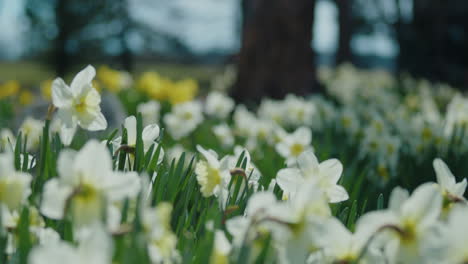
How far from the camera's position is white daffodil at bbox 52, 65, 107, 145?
1188 millimetres

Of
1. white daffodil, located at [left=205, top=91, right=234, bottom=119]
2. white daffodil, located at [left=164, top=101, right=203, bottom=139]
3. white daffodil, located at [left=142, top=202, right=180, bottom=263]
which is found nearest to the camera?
white daffodil, located at [left=142, top=202, right=180, bottom=263]

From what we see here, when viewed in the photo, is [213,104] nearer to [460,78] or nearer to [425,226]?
[425,226]

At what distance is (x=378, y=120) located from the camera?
2598 mm

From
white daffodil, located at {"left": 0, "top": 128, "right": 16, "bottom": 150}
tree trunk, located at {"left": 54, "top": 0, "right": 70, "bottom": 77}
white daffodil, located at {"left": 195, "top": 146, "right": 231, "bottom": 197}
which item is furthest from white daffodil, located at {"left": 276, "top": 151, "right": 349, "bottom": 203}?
tree trunk, located at {"left": 54, "top": 0, "right": 70, "bottom": 77}

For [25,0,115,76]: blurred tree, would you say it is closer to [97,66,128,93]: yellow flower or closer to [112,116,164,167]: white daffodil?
[97,66,128,93]: yellow flower

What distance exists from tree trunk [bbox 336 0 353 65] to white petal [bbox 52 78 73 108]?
10.1m

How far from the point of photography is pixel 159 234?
0.75 m

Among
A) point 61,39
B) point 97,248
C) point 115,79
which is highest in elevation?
point 97,248

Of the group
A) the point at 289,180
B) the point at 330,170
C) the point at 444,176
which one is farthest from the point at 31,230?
the point at 444,176

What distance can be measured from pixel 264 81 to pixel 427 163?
3350 mm

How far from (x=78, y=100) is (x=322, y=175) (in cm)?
63

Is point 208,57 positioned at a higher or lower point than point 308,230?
lower

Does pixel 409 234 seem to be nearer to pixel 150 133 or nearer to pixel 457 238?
pixel 457 238

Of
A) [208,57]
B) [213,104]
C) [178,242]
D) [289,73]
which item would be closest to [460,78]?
[289,73]
